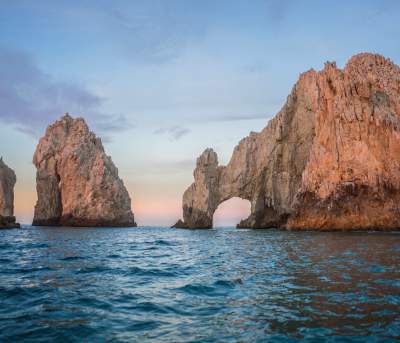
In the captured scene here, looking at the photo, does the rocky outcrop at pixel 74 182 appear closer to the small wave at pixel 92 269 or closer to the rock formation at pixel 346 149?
the rock formation at pixel 346 149

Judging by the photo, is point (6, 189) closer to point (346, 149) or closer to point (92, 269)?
point (346, 149)

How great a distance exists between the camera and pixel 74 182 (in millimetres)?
87750

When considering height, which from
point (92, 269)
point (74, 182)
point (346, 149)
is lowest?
point (92, 269)

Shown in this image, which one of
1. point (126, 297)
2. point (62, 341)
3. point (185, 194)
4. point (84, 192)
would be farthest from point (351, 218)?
point (84, 192)

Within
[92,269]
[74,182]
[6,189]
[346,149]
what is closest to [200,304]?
[92,269]

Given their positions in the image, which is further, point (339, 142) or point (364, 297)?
point (339, 142)

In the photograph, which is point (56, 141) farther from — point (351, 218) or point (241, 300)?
point (241, 300)

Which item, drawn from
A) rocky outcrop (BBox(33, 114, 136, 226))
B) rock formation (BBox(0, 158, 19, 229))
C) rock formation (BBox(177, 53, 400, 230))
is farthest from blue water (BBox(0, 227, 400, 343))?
rock formation (BBox(0, 158, 19, 229))

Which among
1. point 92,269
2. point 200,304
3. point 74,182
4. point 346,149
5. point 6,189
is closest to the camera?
point 200,304

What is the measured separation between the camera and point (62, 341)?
230 inches

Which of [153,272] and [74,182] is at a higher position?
[74,182]

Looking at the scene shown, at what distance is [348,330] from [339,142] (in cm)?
5124

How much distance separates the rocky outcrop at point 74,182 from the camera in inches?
3402

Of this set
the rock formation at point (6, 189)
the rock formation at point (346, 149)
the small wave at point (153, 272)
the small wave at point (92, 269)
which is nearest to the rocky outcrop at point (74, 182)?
the rock formation at point (6, 189)
